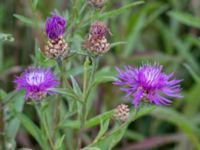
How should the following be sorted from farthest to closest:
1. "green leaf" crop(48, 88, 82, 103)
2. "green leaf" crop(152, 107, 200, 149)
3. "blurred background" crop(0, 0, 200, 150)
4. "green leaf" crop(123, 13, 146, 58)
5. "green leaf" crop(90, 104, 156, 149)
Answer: "green leaf" crop(123, 13, 146, 58)
"blurred background" crop(0, 0, 200, 150)
"green leaf" crop(152, 107, 200, 149)
"green leaf" crop(90, 104, 156, 149)
"green leaf" crop(48, 88, 82, 103)

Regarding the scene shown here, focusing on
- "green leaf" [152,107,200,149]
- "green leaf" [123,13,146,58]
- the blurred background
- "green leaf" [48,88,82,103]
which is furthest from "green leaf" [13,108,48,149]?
"green leaf" [123,13,146,58]

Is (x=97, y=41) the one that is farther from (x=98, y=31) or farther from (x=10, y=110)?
(x=10, y=110)

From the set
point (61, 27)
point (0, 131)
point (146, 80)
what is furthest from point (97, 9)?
point (0, 131)

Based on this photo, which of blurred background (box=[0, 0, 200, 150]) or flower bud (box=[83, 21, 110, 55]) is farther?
blurred background (box=[0, 0, 200, 150])

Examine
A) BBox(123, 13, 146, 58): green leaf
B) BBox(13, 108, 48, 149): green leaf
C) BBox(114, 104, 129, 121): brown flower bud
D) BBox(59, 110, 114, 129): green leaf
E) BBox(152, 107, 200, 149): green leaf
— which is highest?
BBox(123, 13, 146, 58): green leaf

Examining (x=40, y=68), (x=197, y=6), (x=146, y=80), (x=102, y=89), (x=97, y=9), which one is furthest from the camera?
(x=197, y=6)

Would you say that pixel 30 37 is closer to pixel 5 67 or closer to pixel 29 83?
pixel 5 67

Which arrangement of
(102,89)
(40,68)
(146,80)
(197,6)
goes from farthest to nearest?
(197,6) → (102,89) → (40,68) → (146,80)

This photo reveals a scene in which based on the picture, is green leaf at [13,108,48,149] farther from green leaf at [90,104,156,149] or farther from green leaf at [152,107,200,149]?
green leaf at [152,107,200,149]

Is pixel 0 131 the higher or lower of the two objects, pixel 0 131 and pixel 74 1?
the lower
